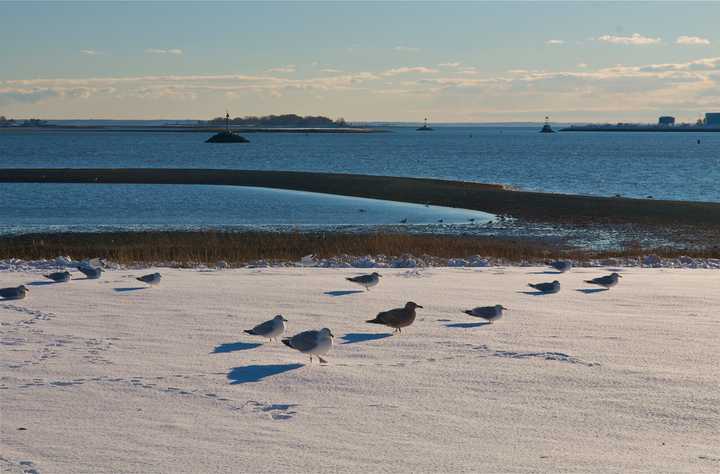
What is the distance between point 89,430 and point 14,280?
28.9 ft

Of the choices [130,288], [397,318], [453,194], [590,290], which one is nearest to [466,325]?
[397,318]

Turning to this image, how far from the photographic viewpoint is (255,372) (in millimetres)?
8953

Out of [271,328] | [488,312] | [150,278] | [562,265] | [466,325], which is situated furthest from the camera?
[562,265]

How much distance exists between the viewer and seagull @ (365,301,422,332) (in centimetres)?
1051

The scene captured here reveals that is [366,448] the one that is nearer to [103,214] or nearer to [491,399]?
[491,399]

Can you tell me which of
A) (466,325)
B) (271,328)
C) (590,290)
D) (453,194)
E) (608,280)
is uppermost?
(271,328)

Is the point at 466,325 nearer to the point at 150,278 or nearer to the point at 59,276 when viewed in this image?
the point at 150,278

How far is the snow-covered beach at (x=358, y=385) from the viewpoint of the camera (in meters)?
6.62

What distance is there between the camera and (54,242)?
92.4 ft

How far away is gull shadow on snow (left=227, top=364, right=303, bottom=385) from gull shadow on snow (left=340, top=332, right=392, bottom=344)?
1.37 meters

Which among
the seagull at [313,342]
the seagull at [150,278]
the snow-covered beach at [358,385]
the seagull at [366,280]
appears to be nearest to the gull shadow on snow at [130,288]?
the seagull at [150,278]

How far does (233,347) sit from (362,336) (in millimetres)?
1638

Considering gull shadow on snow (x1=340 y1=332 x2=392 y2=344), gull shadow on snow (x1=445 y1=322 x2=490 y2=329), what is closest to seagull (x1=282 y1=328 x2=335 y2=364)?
gull shadow on snow (x1=340 y1=332 x2=392 y2=344)

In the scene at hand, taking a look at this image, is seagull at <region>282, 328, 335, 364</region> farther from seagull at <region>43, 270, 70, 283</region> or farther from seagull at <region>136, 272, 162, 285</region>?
seagull at <region>43, 270, 70, 283</region>
